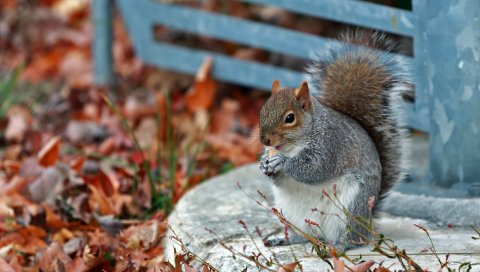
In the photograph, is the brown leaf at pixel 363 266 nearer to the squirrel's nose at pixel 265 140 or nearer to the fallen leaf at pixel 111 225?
the squirrel's nose at pixel 265 140

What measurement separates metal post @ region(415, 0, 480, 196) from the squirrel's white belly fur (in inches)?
27.1

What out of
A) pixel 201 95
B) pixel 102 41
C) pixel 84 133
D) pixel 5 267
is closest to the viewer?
pixel 5 267

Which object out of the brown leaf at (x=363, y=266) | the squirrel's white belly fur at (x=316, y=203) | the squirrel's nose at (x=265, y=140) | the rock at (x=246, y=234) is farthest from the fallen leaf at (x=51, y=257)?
the brown leaf at (x=363, y=266)

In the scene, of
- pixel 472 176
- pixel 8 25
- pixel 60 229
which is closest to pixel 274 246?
pixel 472 176

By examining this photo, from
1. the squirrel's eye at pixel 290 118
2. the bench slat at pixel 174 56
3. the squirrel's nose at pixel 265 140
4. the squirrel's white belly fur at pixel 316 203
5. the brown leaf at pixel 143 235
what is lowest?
the brown leaf at pixel 143 235

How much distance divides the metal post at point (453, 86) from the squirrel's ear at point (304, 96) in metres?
0.74

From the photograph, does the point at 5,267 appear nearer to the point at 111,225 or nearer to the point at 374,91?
the point at 111,225

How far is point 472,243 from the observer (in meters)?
3.01

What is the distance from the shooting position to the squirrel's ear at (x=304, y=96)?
114 inches

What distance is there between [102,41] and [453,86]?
313cm

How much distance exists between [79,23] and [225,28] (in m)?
2.97

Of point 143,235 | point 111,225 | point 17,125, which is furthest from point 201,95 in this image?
point 143,235

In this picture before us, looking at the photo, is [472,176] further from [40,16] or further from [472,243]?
[40,16]

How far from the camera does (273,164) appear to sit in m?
2.93
